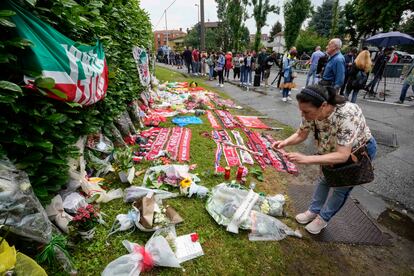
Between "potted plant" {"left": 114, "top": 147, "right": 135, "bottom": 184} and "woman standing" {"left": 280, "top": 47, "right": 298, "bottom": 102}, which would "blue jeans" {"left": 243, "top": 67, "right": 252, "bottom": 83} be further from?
"potted plant" {"left": 114, "top": 147, "right": 135, "bottom": 184}

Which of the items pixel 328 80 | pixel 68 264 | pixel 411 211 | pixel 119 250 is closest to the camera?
pixel 68 264

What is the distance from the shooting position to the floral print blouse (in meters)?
2.14

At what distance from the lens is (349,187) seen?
2.51 meters

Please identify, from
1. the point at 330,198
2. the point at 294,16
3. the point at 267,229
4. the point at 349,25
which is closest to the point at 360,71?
the point at 330,198

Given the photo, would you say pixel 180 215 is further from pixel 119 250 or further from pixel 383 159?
pixel 383 159

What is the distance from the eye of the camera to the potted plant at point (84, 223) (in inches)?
92.7

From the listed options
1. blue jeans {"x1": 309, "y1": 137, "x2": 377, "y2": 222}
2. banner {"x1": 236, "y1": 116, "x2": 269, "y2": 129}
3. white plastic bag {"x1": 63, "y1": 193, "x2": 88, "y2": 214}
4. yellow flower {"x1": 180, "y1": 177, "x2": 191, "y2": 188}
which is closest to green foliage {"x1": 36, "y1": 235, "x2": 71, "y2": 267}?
white plastic bag {"x1": 63, "y1": 193, "x2": 88, "y2": 214}

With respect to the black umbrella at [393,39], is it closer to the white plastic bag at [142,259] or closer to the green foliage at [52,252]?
the white plastic bag at [142,259]

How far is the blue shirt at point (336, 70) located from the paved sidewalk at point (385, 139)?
5.12ft

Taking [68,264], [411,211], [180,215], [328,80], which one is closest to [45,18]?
[68,264]

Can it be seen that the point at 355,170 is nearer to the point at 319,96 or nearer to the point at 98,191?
the point at 319,96

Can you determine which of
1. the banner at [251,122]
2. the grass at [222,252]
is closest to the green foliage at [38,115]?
the grass at [222,252]

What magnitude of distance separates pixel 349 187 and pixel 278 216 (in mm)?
1007

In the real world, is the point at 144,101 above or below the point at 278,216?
above
